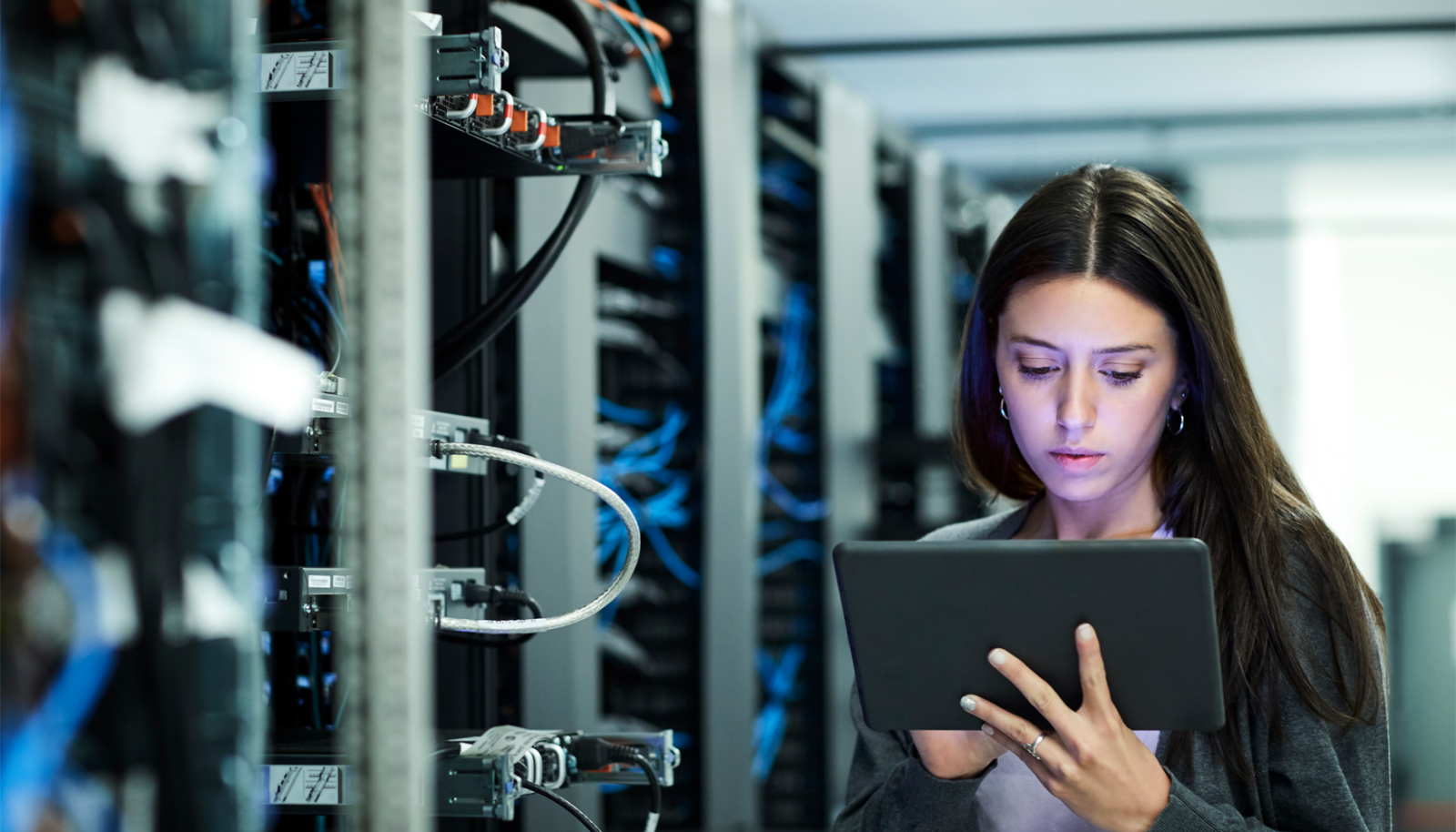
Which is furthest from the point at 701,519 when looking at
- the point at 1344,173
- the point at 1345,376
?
the point at 1344,173

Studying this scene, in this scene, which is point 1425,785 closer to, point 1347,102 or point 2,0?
point 1347,102

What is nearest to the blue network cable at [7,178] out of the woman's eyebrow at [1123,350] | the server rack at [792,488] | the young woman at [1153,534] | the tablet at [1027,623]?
the tablet at [1027,623]

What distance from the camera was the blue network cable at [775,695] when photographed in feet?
11.2

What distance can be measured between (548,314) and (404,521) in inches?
53.3

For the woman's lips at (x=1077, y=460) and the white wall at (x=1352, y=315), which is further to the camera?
the white wall at (x=1352, y=315)

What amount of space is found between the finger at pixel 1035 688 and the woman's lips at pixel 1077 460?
29cm

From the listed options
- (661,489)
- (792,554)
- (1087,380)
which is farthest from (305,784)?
(792,554)

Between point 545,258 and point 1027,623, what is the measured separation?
2.02ft

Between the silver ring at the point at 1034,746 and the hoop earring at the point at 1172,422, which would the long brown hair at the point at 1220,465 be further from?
the silver ring at the point at 1034,746

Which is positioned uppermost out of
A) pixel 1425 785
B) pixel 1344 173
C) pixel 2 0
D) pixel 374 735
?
pixel 1344 173

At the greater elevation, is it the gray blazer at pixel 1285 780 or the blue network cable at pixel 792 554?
the blue network cable at pixel 792 554

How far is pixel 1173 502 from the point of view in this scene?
124cm

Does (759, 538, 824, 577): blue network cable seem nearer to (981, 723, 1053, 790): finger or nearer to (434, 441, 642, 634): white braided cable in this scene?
(434, 441, 642, 634): white braided cable

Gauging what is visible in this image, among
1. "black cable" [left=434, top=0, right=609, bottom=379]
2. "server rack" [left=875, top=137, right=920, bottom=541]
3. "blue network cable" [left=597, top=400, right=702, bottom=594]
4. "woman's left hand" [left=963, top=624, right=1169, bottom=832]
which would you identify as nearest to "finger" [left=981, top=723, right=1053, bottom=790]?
"woman's left hand" [left=963, top=624, right=1169, bottom=832]
